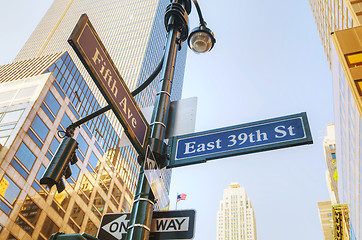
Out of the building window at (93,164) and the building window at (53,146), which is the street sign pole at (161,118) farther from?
the building window at (93,164)

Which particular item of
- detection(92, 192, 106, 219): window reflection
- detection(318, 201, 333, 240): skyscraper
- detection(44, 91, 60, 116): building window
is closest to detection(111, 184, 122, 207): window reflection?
detection(92, 192, 106, 219): window reflection

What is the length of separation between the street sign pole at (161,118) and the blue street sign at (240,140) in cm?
23

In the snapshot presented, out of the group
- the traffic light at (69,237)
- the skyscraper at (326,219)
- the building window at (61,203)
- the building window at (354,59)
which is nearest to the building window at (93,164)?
the building window at (61,203)

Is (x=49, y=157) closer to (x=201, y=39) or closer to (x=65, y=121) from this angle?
(x=65, y=121)

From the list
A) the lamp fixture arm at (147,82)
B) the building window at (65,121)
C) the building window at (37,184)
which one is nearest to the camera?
the lamp fixture arm at (147,82)

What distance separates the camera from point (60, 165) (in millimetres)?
3646

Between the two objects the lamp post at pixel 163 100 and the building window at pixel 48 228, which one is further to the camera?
the building window at pixel 48 228

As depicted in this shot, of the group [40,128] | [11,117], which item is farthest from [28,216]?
[11,117]

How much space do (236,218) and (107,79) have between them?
16996 centimetres

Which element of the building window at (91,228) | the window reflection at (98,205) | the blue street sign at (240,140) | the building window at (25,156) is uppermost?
the window reflection at (98,205)

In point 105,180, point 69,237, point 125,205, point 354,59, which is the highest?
point 354,59

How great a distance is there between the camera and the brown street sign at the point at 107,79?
317 cm

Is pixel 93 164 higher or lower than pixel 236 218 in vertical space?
lower

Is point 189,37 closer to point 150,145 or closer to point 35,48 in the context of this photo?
point 150,145
